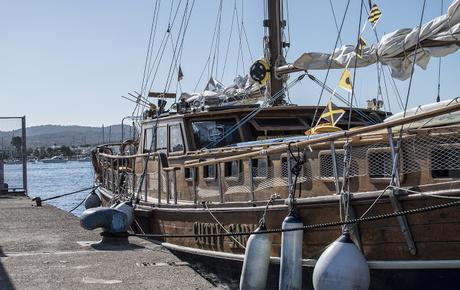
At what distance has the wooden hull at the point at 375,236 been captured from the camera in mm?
6648

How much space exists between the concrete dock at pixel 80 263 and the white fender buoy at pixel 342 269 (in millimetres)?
2636

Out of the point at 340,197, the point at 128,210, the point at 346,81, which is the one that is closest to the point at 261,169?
the point at 340,197

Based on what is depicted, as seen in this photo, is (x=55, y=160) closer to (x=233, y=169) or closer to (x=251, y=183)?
(x=233, y=169)

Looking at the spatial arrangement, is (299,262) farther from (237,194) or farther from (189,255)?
(189,255)

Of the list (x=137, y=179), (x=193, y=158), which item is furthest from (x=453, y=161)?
(x=137, y=179)

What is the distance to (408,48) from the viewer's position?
9.02 m

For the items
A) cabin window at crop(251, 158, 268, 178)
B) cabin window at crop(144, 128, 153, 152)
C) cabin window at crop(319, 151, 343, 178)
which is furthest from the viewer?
cabin window at crop(144, 128, 153, 152)

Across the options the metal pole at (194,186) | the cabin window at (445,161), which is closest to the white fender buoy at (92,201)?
the metal pole at (194,186)

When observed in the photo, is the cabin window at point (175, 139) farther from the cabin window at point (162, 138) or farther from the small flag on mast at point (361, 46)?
the small flag on mast at point (361, 46)

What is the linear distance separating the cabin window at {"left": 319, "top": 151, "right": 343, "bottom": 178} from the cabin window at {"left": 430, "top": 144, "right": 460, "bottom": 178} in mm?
1104

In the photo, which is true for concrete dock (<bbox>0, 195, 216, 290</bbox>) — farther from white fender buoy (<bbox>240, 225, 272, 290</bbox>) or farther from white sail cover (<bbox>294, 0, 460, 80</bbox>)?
white sail cover (<bbox>294, 0, 460, 80</bbox>)

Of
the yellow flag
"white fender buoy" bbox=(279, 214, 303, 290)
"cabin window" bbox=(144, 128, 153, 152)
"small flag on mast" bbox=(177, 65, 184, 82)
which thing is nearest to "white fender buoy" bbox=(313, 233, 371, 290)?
"white fender buoy" bbox=(279, 214, 303, 290)

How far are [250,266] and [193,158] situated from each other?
3.75m

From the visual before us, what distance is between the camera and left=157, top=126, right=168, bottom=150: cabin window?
13.0 meters
